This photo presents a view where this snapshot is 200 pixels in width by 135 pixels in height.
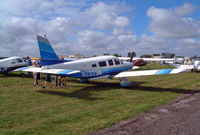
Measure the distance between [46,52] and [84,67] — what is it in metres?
2.61

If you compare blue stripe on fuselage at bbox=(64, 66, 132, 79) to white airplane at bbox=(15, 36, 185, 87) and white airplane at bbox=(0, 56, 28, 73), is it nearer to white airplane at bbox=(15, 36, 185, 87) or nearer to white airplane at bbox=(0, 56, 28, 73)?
white airplane at bbox=(15, 36, 185, 87)

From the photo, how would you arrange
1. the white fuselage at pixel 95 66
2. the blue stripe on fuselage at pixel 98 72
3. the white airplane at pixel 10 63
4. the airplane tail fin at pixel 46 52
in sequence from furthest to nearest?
the white airplane at pixel 10 63 → the blue stripe on fuselage at pixel 98 72 → the white fuselage at pixel 95 66 → the airplane tail fin at pixel 46 52

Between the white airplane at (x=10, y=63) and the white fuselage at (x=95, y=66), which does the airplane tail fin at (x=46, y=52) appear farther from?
the white airplane at (x=10, y=63)

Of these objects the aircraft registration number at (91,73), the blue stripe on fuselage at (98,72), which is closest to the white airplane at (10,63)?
the blue stripe on fuselage at (98,72)

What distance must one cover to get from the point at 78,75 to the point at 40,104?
389 cm

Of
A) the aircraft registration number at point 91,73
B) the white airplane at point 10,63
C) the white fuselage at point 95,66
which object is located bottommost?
the aircraft registration number at point 91,73

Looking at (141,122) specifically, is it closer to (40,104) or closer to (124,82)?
(40,104)

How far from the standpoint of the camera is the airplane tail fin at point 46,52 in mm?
9875

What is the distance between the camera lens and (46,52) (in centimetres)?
1017

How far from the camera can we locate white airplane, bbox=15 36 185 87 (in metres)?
9.92

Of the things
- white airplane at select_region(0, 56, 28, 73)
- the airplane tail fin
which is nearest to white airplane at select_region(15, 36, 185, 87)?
the airplane tail fin

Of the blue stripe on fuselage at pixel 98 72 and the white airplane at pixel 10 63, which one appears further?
the white airplane at pixel 10 63

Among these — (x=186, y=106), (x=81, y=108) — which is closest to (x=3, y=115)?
(x=81, y=108)

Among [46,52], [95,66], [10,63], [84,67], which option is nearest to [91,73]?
[95,66]
